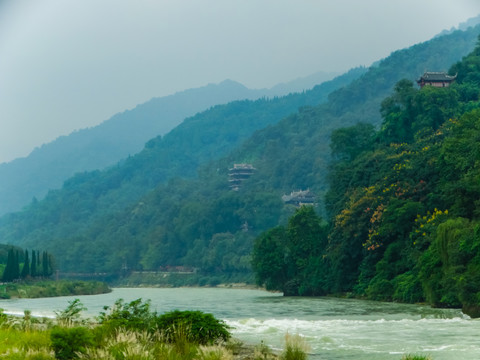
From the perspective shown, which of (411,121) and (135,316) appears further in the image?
(411,121)

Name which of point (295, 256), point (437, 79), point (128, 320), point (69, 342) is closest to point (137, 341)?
point (69, 342)

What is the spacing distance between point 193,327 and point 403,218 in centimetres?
4494

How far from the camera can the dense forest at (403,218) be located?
51.1 metres

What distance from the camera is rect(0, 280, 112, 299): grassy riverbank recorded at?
94875 mm

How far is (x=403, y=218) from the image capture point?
214ft

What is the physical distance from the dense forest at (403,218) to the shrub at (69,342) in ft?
94.8

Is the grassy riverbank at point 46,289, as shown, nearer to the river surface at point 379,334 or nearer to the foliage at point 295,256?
the foliage at point 295,256

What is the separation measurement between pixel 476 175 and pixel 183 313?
3474cm

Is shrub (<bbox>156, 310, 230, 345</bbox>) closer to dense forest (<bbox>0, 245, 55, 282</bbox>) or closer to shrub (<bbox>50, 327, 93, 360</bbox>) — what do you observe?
shrub (<bbox>50, 327, 93, 360</bbox>)

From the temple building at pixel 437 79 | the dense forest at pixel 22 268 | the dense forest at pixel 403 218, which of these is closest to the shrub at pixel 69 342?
the dense forest at pixel 403 218

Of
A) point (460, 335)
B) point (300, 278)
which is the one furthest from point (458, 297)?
point (300, 278)

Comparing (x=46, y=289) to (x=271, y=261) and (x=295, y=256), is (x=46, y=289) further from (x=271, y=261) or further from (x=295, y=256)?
(x=295, y=256)

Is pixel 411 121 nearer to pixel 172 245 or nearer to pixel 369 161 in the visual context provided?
pixel 369 161

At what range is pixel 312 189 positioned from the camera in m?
193
